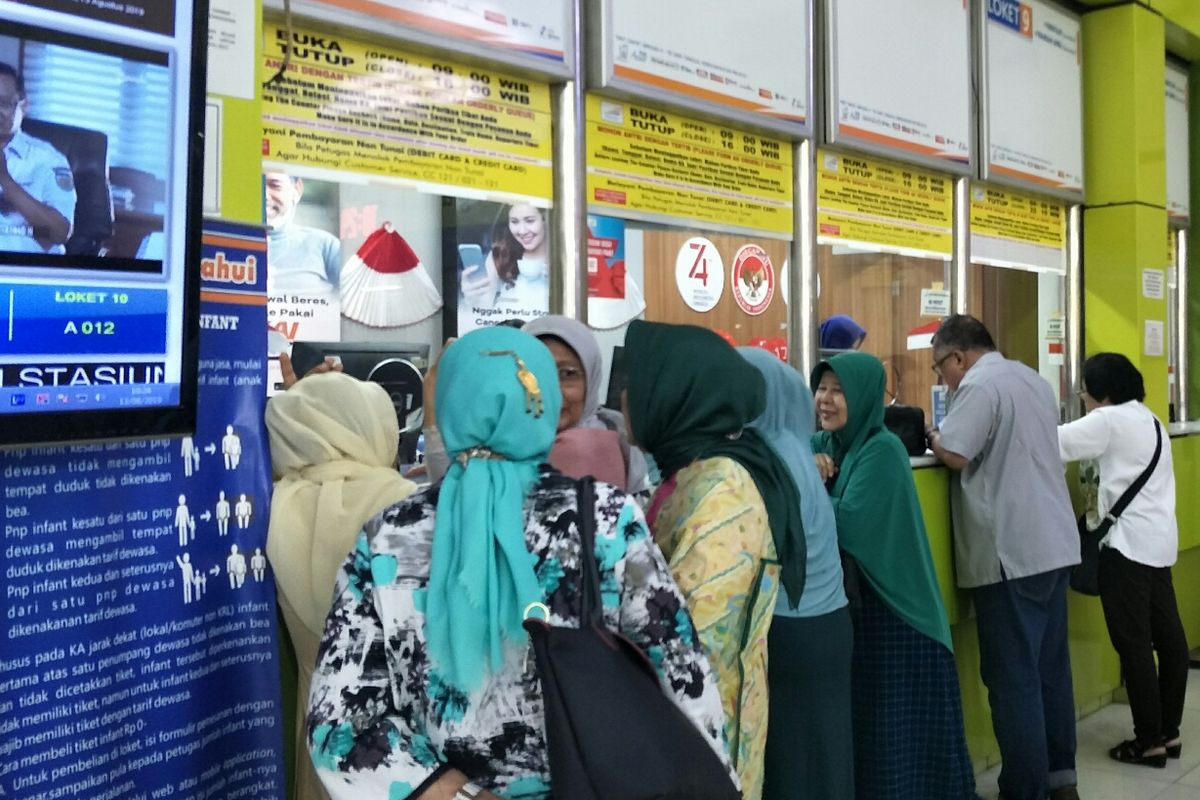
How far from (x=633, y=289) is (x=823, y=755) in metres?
1.54

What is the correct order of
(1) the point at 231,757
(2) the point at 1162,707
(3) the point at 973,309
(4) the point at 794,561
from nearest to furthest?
(1) the point at 231,757 < (4) the point at 794,561 < (2) the point at 1162,707 < (3) the point at 973,309

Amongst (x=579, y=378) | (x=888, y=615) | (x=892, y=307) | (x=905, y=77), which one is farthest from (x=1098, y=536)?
(x=579, y=378)

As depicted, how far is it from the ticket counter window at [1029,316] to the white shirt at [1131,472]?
0.77 meters

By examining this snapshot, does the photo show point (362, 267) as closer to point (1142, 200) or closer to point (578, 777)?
point (578, 777)

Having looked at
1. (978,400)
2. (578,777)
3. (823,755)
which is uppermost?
(978,400)

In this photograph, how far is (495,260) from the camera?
3.07m

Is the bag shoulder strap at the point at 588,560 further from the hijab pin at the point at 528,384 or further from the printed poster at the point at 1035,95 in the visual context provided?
the printed poster at the point at 1035,95

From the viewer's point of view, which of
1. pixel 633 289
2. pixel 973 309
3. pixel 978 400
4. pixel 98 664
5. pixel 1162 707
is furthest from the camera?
pixel 973 309

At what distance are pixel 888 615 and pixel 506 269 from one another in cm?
141

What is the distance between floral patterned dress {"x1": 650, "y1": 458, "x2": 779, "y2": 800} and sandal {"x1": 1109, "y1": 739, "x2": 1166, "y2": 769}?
2.89 metres

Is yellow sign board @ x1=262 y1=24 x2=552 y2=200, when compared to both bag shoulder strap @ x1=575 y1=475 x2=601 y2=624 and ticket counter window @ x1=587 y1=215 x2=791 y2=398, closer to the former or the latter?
ticket counter window @ x1=587 y1=215 x2=791 y2=398

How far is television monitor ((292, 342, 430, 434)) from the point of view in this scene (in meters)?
2.63

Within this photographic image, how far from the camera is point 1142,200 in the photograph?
537 cm

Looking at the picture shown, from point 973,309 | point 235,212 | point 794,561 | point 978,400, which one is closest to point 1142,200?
point 973,309
